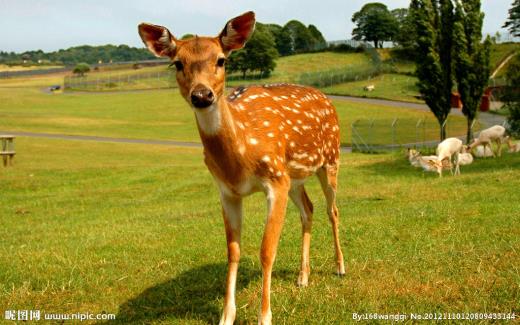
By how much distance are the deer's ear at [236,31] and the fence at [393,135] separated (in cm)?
3250

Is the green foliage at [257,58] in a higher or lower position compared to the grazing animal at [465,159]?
higher

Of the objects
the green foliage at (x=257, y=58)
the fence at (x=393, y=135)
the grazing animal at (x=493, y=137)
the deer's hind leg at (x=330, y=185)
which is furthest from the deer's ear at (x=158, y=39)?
the green foliage at (x=257, y=58)

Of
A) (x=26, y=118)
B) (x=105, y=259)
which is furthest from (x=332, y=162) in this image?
(x=26, y=118)

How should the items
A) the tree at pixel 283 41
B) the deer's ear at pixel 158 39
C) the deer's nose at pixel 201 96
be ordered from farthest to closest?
the tree at pixel 283 41 < the deer's ear at pixel 158 39 < the deer's nose at pixel 201 96

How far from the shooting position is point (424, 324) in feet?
17.9

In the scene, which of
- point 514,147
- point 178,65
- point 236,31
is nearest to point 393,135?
point 514,147

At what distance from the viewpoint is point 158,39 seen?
18.5ft

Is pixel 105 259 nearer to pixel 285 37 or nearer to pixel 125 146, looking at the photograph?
pixel 125 146

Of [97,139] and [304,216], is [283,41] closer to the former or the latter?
[97,139]

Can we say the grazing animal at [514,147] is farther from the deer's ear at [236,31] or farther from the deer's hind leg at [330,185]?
the deer's ear at [236,31]

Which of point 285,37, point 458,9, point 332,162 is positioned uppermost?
point 285,37

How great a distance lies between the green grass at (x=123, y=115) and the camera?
5216 cm

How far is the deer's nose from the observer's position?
5073mm

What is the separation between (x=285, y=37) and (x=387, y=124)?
4204 inches
